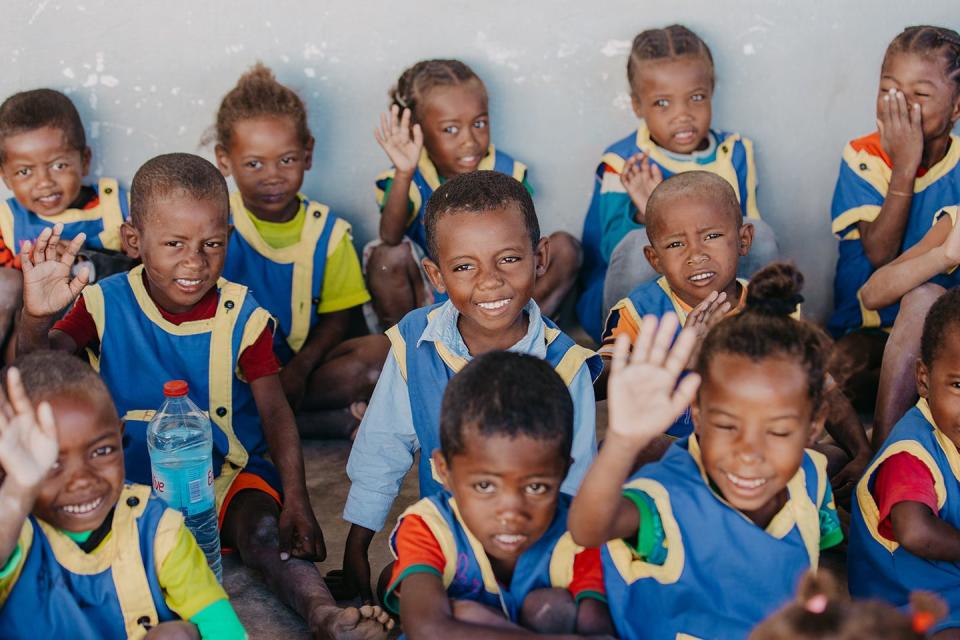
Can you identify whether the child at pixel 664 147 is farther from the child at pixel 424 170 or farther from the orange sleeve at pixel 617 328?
the orange sleeve at pixel 617 328

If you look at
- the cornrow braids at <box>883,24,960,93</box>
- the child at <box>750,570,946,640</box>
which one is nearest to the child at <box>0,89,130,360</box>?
the cornrow braids at <box>883,24,960,93</box>

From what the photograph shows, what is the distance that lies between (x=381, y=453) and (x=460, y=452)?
1.88ft

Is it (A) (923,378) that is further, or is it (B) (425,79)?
(B) (425,79)

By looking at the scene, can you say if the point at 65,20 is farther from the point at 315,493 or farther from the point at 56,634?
the point at 56,634

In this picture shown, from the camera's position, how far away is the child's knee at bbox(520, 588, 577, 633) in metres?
1.91

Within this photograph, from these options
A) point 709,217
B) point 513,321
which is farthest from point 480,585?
point 709,217

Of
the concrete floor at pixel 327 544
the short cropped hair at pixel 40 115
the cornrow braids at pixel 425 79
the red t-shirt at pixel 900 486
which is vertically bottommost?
the concrete floor at pixel 327 544

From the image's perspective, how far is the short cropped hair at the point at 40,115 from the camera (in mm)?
3271

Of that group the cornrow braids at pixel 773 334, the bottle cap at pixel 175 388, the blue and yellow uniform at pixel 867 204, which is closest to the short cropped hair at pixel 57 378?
the bottle cap at pixel 175 388

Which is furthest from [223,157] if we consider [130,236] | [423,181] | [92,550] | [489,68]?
[92,550]

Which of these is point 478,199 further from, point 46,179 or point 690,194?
point 46,179

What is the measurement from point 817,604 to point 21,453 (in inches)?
45.5

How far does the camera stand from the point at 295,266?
11.2ft

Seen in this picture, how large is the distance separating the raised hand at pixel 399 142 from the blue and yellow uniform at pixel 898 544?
1648 millimetres
